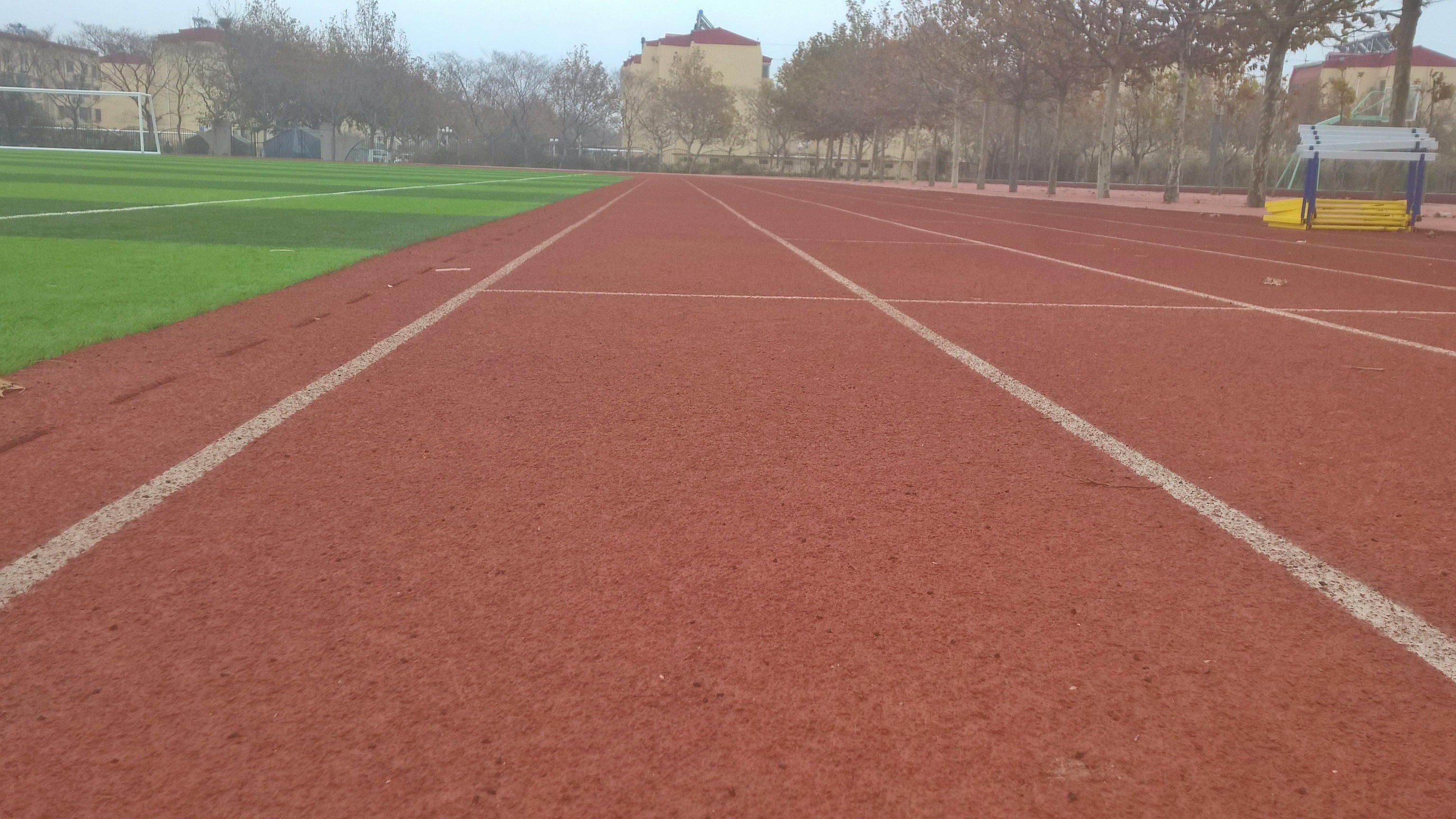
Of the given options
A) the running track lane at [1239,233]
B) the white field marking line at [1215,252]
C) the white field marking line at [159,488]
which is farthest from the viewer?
the running track lane at [1239,233]

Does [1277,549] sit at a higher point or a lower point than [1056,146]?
lower

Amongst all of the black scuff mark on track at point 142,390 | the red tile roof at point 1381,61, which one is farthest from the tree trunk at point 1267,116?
the red tile roof at point 1381,61

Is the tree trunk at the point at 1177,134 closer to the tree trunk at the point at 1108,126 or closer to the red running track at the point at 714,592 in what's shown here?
the tree trunk at the point at 1108,126

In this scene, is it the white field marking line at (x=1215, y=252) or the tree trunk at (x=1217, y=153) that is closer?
the white field marking line at (x=1215, y=252)

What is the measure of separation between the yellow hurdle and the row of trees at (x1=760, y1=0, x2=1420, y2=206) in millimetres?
6162

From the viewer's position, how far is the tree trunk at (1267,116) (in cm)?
2812

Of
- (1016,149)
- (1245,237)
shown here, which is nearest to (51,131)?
(1016,149)

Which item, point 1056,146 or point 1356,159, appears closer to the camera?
point 1356,159

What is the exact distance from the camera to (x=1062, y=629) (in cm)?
248

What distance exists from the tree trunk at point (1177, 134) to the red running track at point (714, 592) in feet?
96.6

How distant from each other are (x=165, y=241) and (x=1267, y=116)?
28.5 meters

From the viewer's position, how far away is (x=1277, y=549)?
301cm

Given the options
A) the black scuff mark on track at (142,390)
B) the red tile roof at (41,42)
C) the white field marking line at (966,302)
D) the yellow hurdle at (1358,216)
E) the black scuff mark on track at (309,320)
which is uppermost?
the red tile roof at (41,42)

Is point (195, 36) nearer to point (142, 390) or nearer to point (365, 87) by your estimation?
point (365, 87)
